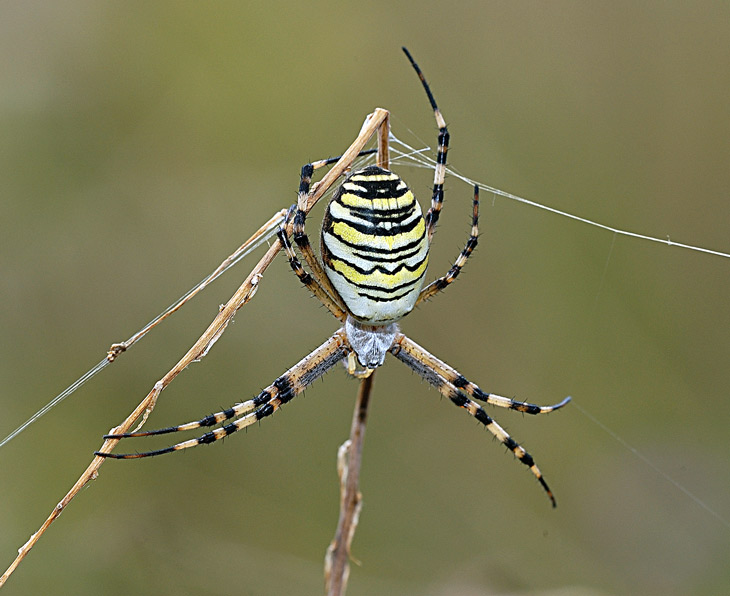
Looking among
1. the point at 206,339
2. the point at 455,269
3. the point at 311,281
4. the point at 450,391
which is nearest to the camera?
the point at 206,339

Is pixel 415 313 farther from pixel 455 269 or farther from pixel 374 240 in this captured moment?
pixel 374 240

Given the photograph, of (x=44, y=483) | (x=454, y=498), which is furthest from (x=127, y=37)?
(x=454, y=498)

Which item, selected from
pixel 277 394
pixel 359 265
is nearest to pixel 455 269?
pixel 359 265

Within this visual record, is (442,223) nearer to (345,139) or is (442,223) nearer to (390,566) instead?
(345,139)

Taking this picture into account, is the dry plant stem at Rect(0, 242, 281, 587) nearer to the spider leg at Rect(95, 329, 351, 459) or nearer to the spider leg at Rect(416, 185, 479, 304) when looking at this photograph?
the spider leg at Rect(95, 329, 351, 459)

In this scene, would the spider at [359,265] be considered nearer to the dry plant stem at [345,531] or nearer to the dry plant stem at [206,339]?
the dry plant stem at [206,339]

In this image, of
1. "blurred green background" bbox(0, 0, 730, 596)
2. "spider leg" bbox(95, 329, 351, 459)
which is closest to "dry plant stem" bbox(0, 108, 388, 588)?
"spider leg" bbox(95, 329, 351, 459)
